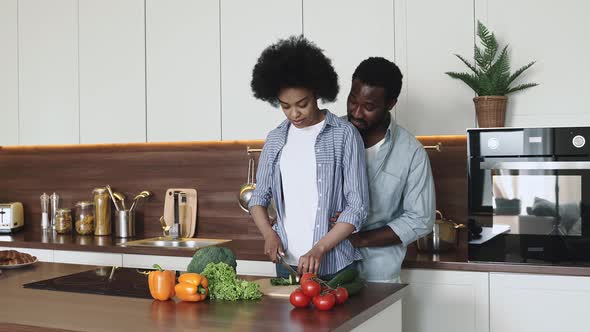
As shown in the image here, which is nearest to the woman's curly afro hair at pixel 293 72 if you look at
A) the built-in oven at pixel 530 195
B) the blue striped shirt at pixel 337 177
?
the blue striped shirt at pixel 337 177

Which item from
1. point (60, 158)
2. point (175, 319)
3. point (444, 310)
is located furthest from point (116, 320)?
point (60, 158)

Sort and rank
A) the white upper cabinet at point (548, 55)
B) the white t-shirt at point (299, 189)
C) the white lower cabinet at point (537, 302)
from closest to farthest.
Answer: the white t-shirt at point (299, 189) → the white lower cabinet at point (537, 302) → the white upper cabinet at point (548, 55)

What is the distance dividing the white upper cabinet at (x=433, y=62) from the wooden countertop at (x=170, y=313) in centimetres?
124

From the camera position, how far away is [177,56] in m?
3.71

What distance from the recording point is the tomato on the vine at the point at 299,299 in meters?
1.79

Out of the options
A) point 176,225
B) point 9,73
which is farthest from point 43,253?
point 9,73

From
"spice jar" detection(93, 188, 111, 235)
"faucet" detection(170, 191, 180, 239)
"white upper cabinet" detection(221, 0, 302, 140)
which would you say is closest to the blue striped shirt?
"white upper cabinet" detection(221, 0, 302, 140)

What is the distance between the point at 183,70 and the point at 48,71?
965 mm

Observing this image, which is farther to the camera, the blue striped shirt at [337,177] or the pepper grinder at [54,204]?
the pepper grinder at [54,204]

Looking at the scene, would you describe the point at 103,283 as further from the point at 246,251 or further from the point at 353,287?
the point at 246,251

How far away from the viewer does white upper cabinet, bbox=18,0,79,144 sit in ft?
13.2

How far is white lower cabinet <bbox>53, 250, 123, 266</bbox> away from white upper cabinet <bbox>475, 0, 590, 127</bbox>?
2.07m

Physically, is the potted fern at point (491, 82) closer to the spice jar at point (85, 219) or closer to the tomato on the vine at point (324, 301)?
the tomato on the vine at point (324, 301)

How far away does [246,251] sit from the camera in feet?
10.7
